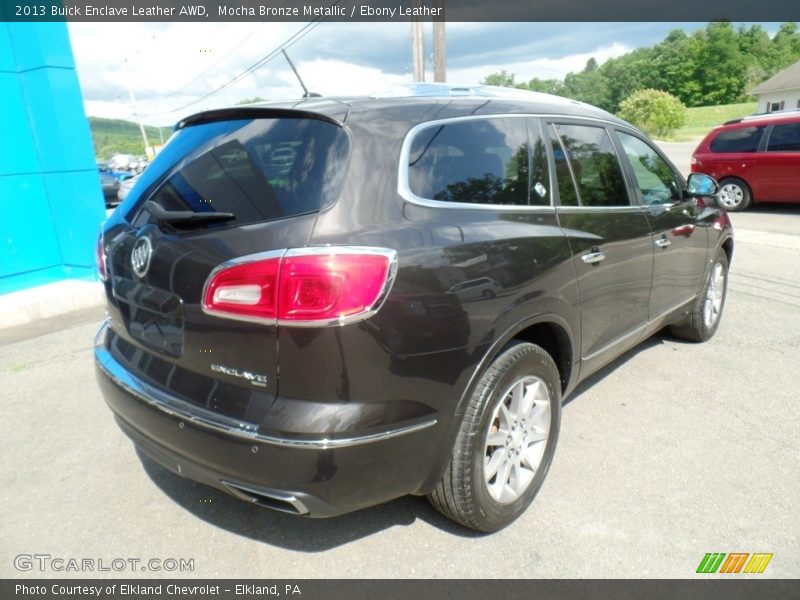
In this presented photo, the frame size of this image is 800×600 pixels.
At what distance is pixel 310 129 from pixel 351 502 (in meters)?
1.37

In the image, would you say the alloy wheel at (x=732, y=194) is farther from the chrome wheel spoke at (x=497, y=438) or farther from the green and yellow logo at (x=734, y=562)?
the chrome wheel spoke at (x=497, y=438)

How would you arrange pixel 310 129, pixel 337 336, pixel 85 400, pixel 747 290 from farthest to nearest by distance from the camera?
pixel 747 290, pixel 85 400, pixel 310 129, pixel 337 336

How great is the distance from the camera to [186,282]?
2.06 m

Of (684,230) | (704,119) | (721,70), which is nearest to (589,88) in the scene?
(721,70)

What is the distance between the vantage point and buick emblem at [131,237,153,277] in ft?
7.34

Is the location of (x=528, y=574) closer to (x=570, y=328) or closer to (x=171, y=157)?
(x=570, y=328)

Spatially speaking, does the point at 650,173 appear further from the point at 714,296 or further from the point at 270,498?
the point at 270,498

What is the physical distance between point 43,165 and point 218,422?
6.05 m

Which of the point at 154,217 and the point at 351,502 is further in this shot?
the point at 154,217

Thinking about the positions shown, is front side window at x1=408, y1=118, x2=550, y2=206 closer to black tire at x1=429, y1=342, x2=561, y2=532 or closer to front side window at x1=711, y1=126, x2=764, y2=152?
black tire at x1=429, y1=342, x2=561, y2=532

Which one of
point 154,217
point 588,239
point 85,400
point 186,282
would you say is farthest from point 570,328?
point 85,400

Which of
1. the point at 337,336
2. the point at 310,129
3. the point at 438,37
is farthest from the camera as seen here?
the point at 438,37

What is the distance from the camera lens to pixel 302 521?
2.60 m
